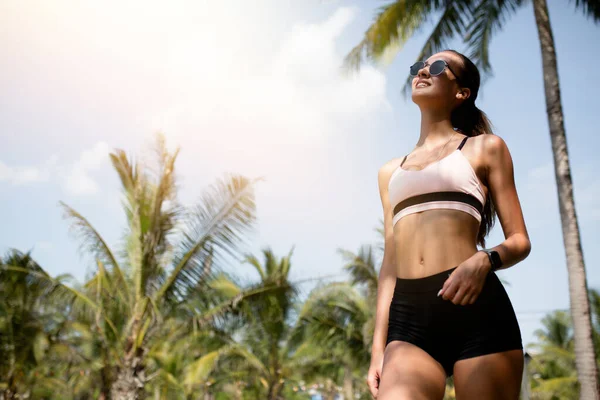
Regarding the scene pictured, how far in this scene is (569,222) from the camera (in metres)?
9.65

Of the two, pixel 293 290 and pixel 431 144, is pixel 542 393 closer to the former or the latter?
pixel 293 290

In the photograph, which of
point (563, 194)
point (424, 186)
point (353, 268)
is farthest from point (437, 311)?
point (353, 268)

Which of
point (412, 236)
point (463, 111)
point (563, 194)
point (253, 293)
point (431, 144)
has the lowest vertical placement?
point (412, 236)

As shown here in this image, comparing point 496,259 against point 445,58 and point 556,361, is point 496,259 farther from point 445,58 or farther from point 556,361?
point 556,361

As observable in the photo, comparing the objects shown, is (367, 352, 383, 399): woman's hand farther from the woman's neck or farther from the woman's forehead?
the woman's forehead

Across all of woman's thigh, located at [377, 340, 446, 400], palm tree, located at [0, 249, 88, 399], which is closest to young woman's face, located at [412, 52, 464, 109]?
woman's thigh, located at [377, 340, 446, 400]

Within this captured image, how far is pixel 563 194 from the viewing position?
990 centimetres

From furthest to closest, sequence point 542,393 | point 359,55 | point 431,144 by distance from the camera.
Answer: point 542,393 → point 359,55 → point 431,144

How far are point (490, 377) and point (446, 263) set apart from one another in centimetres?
35

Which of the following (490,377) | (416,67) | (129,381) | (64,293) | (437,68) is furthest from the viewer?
(64,293)

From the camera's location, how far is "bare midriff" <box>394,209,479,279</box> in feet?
6.27

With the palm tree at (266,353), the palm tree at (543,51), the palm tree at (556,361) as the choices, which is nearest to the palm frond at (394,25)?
the palm tree at (543,51)

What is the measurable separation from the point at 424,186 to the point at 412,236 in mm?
167

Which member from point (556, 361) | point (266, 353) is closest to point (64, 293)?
point (266, 353)
